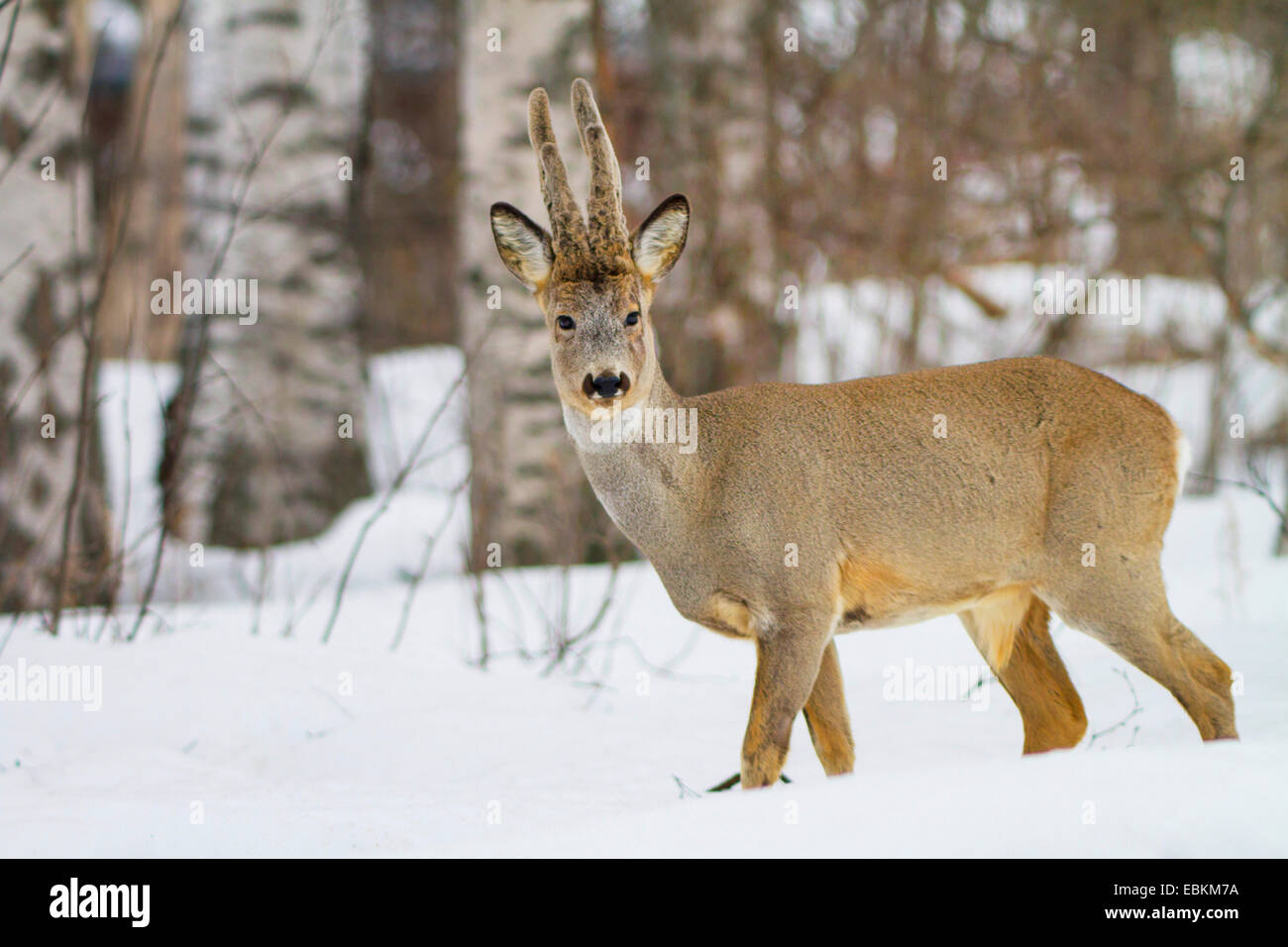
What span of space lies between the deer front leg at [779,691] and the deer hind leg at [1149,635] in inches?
35.8

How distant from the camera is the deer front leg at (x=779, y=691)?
409 centimetres

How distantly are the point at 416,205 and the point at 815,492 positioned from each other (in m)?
17.4

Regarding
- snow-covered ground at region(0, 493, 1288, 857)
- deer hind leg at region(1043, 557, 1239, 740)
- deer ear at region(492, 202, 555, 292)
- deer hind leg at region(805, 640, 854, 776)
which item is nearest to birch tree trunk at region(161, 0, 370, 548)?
snow-covered ground at region(0, 493, 1288, 857)

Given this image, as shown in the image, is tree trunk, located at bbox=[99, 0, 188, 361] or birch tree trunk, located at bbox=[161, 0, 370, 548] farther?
tree trunk, located at bbox=[99, 0, 188, 361]

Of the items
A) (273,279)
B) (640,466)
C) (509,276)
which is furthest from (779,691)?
(273,279)

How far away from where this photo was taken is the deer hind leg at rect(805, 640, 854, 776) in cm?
453

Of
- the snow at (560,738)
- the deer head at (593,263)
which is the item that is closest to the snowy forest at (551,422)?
the snow at (560,738)

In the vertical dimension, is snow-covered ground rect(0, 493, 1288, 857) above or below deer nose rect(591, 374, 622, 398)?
below

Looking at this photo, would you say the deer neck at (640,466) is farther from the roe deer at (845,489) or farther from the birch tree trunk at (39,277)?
the birch tree trunk at (39,277)

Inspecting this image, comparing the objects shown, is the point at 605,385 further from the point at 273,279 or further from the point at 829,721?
the point at 273,279

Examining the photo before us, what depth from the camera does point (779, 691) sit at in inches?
161

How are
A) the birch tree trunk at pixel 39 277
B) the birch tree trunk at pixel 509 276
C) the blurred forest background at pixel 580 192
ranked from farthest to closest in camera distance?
1. the birch tree trunk at pixel 509 276
2. the birch tree trunk at pixel 39 277
3. the blurred forest background at pixel 580 192

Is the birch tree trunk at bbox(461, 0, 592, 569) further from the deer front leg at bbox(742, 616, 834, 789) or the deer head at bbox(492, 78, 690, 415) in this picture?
the deer front leg at bbox(742, 616, 834, 789)
